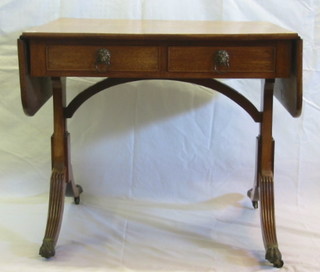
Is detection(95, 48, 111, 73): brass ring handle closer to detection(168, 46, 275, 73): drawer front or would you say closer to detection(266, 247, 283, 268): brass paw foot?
detection(168, 46, 275, 73): drawer front

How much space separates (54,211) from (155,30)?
2.44ft

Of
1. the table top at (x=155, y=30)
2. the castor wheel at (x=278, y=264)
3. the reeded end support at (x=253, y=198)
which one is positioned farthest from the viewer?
the reeded end support at (x=253, y=198)

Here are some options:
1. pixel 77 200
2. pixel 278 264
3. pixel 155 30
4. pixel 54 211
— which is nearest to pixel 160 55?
pixel 155 30

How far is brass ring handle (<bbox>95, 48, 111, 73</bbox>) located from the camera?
1643 millimetres

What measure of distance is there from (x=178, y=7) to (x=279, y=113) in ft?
2.16

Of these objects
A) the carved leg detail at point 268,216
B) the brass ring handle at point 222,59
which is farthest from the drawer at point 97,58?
the carved leg detail at point 268,216

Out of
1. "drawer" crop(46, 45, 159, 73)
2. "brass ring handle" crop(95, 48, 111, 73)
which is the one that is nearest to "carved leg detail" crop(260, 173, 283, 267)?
"drawer" crop(46, 45, 159, 73)

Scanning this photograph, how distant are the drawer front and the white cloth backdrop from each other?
0.69m

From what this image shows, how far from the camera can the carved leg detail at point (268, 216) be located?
1824mm

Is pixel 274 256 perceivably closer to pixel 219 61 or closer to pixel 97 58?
→ pixel 219 61

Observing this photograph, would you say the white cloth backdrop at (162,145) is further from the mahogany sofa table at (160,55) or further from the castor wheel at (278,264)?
the mahogany sofa table at (160,55)

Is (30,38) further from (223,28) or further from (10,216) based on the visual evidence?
(10,216)

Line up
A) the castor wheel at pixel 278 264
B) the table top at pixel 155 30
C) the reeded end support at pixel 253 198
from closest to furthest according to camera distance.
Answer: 1. the table top at pixel 155 30
2. the castor wheel at pixel 278 264
3. the reeded end support at pixel 253 198

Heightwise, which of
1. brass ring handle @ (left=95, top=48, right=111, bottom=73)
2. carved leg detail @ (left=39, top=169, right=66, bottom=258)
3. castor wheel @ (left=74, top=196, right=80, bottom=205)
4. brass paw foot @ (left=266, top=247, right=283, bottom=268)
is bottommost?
castor wheel @ (left=74, top=196, right=80, bottom=205)
